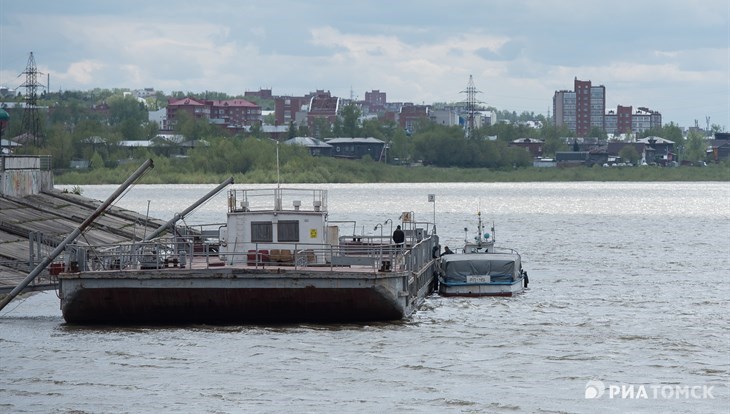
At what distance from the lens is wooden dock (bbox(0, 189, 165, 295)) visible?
4956 centimetres

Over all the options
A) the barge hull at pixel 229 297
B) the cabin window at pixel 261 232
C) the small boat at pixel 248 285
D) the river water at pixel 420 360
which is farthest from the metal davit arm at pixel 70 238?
the cabin window at pixel 261 232

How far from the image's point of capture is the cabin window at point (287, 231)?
45.7m

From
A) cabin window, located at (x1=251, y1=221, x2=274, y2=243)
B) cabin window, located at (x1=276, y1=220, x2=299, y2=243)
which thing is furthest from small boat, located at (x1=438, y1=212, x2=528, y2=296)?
cabin window, located at (x1=251, y1=221, x2=274, y2=243)

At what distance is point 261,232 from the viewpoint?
4581 cm

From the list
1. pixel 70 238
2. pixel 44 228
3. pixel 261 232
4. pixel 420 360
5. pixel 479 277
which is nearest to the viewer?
pixel 420 360

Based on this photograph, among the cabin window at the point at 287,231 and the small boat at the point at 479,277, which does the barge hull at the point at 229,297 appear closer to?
the cabin window at the point at 287,231

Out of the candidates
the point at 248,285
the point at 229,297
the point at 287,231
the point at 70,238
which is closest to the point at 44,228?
the point at 70,238

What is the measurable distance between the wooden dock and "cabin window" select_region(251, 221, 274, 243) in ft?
12.3

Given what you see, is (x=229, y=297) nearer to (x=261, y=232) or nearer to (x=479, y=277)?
(x=261, y=232)

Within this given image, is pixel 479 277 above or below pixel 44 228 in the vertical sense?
below

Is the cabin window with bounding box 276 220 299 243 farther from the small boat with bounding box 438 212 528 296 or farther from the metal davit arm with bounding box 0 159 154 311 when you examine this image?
the small boat with bounding box 438 212 528 296

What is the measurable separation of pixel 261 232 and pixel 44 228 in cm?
2054

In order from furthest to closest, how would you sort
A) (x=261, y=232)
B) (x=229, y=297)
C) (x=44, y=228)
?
(x=44, y=228) < (x=261, y=232) < (x=229, y=297)

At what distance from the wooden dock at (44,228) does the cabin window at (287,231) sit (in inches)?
177
